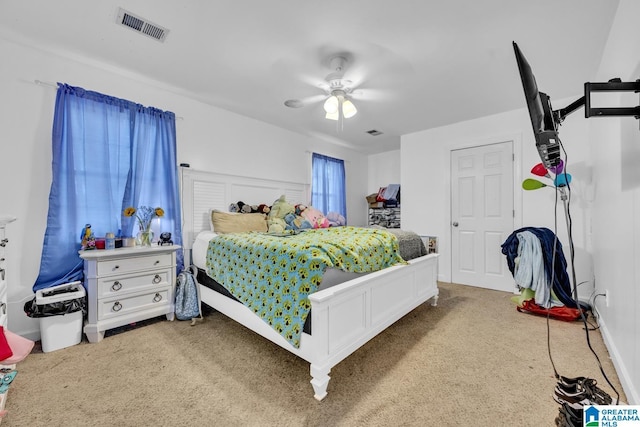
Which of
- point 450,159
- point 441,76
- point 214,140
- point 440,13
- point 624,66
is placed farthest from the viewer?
point 450,159

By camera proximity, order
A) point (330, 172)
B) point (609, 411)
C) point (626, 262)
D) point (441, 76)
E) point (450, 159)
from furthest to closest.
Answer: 1. point (330, 172)
2. point (450, 159)
3. point (441, 76)
4. point (626, 262)
5. point (609, 411)

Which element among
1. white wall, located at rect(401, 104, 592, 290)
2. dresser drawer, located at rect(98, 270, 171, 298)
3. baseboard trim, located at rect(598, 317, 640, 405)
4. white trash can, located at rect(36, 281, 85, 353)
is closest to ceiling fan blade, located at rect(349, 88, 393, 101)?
white wall, located at rect(401, 104, 592, 290)

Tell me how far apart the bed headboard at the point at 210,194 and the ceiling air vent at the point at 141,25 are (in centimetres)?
136

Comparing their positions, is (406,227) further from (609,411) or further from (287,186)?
(609,411)

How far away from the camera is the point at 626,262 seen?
150 cm

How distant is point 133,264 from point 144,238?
296mm

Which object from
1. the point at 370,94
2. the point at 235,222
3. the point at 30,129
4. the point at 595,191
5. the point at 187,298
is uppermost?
the point at 370,94

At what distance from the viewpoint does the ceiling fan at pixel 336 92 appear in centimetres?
235

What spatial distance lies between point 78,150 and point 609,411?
3.69 metres

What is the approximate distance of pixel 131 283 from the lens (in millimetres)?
2371

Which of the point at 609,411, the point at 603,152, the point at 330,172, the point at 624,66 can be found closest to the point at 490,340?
the point at 609,411

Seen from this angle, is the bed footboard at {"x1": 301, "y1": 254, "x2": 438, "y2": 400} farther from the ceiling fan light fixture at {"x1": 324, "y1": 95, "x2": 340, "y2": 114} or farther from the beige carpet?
the ceiling fan light fixture at {"x1": 324, "y1": 95, "x2": 340, "y2": 114}

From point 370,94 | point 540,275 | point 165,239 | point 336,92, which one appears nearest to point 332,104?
point 336,92

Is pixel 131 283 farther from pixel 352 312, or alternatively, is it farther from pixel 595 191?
pixel 595 191
